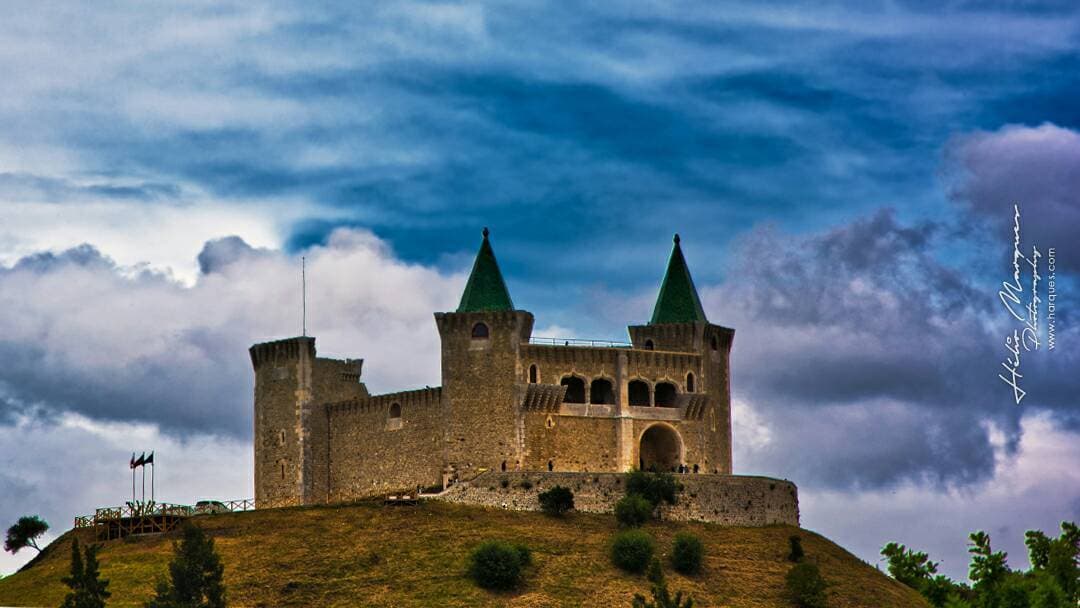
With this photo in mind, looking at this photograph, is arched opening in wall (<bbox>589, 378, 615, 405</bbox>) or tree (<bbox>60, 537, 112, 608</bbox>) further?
arched opening in wall (<bbox>589, 378, 615, 405</bbox>)

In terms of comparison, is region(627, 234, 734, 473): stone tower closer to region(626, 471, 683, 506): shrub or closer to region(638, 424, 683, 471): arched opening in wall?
region(638, 424, 683, 471): arched opening in wall

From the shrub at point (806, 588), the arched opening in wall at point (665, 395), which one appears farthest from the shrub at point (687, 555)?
the arched opening in wall at point (665, 395)

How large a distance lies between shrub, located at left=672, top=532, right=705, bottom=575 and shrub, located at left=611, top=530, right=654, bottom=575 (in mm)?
1484

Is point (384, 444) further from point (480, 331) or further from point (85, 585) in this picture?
point (85, 585)

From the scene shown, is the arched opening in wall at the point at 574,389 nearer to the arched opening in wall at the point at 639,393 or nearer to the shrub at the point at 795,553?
the arched opening in wall at the point at 639,393

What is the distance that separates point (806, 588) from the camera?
360ft

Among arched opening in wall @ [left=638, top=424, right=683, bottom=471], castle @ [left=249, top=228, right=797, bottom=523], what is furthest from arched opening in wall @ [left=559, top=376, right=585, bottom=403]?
arched opening in wall @ [left=638, top=424, right=683, bottom=471]

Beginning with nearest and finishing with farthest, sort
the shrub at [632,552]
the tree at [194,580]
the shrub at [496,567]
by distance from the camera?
the tree at [194,580] < the shrub at [496,567] < the shrub at [632,552]

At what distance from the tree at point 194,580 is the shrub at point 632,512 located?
21.8 metres

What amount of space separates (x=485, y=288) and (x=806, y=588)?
25.8 metres

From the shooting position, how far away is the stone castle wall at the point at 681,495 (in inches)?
4609

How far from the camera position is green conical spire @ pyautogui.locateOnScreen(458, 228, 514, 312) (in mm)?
123500

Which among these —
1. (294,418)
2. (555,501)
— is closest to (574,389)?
(555,501)

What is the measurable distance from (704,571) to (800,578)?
487 centimetres
